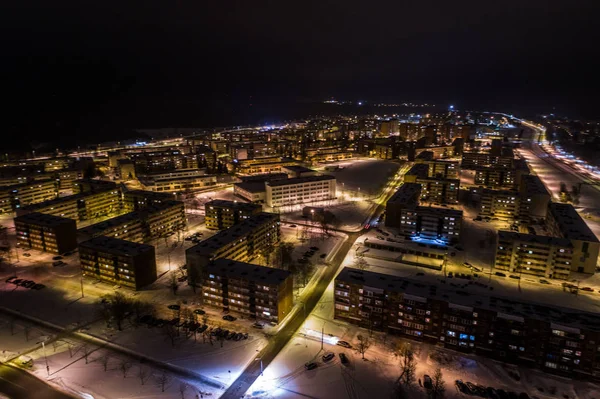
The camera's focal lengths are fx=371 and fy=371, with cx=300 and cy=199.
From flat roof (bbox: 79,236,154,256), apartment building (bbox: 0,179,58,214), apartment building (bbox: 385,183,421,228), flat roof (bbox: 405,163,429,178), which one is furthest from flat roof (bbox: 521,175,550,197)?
apartment building (bbox: 0,179,58,214)

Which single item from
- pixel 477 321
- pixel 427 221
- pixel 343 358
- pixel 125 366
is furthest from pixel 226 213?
pixel 477 321

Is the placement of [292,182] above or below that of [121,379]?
above

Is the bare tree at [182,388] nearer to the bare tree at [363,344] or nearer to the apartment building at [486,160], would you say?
the bare tree at [363,344]

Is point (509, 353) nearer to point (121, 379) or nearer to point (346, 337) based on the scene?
point (346, 337)

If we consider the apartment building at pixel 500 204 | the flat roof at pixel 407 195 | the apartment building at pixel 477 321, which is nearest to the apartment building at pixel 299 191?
the flat roof at pixel 407 195

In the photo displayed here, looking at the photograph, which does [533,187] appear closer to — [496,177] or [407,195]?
[496,177]

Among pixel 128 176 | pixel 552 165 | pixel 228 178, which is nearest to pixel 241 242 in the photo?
pixel 228 178

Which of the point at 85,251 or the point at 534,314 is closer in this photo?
the point at 534,314

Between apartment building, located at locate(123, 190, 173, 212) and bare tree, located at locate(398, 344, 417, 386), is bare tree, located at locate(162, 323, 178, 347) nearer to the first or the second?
bare tree, located at locate(398, 344, 417, 386)
